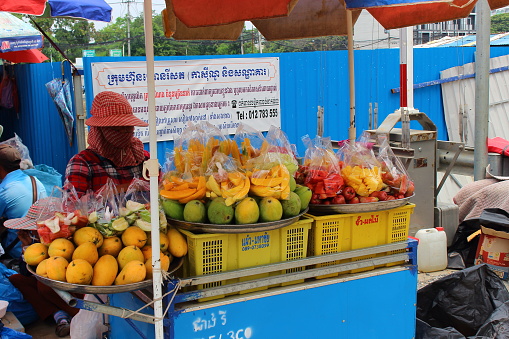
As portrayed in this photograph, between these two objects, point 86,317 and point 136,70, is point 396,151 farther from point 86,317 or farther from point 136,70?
point 136,70

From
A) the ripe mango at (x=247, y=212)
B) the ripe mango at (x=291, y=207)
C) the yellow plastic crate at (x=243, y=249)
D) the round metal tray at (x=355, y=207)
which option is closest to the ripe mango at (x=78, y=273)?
the yellow plastic crate at (x=243, y=249)

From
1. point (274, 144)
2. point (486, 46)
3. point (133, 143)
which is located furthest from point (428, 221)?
point (133, 143)

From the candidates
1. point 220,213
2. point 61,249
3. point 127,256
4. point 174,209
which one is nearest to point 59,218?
point 61,249

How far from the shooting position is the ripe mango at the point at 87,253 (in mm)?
2398

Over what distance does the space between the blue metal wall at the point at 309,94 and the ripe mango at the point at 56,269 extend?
536 cm

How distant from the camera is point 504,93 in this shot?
11023 millimetres

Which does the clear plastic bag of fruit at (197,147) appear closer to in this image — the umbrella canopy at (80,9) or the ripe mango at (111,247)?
the ripe mango at (111,247)

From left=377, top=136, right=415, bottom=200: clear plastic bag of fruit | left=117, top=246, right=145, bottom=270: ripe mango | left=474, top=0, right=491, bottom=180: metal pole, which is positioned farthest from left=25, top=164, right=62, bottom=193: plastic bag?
left=474, top=0, right=491, bottom=180: metal pole

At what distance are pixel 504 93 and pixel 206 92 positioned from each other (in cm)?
683

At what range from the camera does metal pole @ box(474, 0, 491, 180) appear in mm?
6508

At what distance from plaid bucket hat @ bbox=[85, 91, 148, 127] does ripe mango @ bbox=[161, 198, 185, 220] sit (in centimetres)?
81

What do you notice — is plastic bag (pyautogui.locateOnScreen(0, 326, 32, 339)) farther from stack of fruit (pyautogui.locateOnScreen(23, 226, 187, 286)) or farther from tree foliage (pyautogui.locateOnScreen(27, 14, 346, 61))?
tree foliage (pyautogui.locateOnScreen(27, 14, 346, 61))

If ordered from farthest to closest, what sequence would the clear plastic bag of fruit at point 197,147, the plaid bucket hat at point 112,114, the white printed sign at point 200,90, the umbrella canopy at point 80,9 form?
the white printed sign at point 200,90 → the umbrella canopy at point 80,9 → the plaid bucket hat at point 112,114 → the clear plastic bag of fruit at point 197,147

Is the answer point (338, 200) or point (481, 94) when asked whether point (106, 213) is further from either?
point (481, 94)
